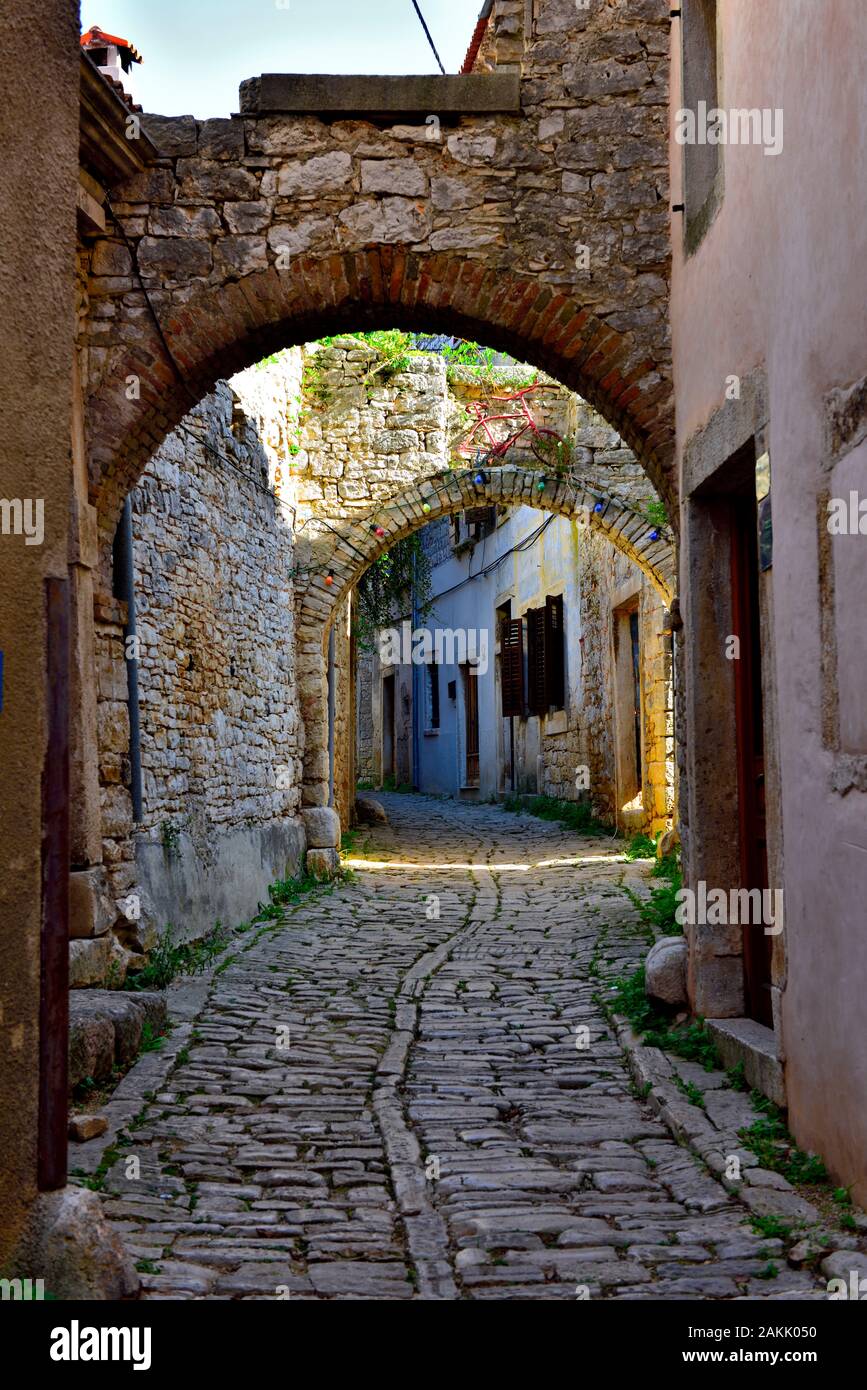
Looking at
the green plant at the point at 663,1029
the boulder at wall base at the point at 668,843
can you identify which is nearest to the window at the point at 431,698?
the boulder at wall base at the point at 668,843

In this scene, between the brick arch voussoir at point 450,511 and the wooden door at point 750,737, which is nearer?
the wooden door at point 750,737

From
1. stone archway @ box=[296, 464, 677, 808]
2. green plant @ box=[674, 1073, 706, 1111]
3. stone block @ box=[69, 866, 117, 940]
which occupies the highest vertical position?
stone archway @ box=[296, 464, 677, 808]

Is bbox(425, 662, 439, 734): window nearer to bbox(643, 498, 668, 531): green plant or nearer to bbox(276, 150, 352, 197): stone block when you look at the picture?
bbox(643, 498, 668, 531): green plant

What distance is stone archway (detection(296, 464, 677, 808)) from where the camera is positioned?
11977mm

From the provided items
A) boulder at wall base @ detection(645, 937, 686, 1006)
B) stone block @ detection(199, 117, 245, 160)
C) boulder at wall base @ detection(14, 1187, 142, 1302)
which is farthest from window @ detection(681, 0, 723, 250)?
boulder at wall base @ detection(14, 1187, 142, 1302)

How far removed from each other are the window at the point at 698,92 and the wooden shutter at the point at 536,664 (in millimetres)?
Result: 11602

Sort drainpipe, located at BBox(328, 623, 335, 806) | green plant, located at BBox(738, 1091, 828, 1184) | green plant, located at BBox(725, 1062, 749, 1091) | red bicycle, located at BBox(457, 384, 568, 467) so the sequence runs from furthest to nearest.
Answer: red bicycle, located at BBox(457, 384, 568, 467) → drainpipe, located at BBox(328, 623, 335, 806) → green plant, located at BBox(725, 1062, 749, 1091) → green plant, located at BBox(738, 1091, 828, 1184)

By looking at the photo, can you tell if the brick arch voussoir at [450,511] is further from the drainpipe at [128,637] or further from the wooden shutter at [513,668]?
the wooden shutter at [513,668]

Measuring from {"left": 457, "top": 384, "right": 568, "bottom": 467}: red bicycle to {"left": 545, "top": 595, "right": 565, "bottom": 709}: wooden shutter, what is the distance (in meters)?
4.03

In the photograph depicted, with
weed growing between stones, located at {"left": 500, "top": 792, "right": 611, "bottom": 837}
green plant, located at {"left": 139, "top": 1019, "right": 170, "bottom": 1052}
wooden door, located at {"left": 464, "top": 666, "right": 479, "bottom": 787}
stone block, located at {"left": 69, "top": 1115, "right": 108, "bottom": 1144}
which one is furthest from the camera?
wooden door, located at {"left": 464, "top": 666, "right": 479, "bottom": 787}

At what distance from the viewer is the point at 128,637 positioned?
671 centimetres

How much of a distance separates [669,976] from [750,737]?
1118mm

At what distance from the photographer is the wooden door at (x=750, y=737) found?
16.9ft

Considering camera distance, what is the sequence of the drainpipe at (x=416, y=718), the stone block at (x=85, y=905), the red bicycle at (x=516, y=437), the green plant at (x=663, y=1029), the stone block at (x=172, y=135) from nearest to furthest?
the green plant at (x=663, y=1029) < the stone block at (x=85, y=905) < the stone block at (x=172, y=135) < the red bicycle at (x=516, y=437) < the drainpipe at (x=416, y=718)
